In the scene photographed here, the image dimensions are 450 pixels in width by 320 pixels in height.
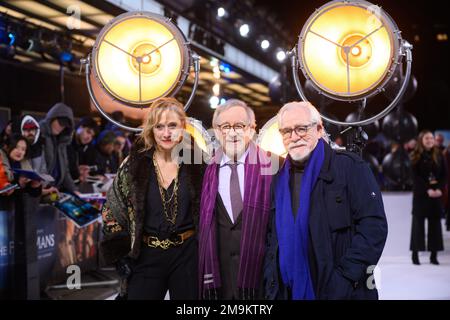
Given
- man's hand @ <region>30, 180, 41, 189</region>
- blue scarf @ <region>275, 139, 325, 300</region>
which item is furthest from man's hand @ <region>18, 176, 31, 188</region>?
blue scarf @ <region>275, 139, 325, 300</region>

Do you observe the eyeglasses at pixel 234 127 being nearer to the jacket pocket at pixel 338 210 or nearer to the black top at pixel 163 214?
the black top at pixel 163 214

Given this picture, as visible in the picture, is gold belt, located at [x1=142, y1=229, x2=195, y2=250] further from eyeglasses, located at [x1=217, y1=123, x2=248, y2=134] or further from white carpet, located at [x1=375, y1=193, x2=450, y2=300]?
white carpet, located at [x1=375, y1=193, x2=450, y2=300]

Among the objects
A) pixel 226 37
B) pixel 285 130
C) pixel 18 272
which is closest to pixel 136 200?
pixel 285 130

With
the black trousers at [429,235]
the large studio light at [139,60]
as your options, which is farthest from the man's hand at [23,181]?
the black trousers at [429,235]

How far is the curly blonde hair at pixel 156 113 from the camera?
2.21m

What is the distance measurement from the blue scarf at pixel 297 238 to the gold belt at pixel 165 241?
0.48 metres

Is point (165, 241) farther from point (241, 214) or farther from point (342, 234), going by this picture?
point (342, 234)

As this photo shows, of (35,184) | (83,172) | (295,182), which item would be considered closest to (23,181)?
(35,184)

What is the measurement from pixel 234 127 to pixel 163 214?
19.3 inches

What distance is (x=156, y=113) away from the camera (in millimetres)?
2209

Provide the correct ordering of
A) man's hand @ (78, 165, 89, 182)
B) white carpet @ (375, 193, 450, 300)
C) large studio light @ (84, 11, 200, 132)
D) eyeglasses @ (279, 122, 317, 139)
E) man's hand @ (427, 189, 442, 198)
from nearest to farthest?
1. eyeglasses @ (279, 122, 317, 139)
2. large studio light @ (84, 11, 200, 132)
3. white carpet @ (375, 193, 450, 300)
4. man's hand @ (78, 165, 89, 182)
5. man's hand @ (427, 189, 442, 198)

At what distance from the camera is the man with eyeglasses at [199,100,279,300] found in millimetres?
2049

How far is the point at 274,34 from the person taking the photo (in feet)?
39.1

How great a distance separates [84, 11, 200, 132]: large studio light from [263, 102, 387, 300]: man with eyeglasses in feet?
2.00
